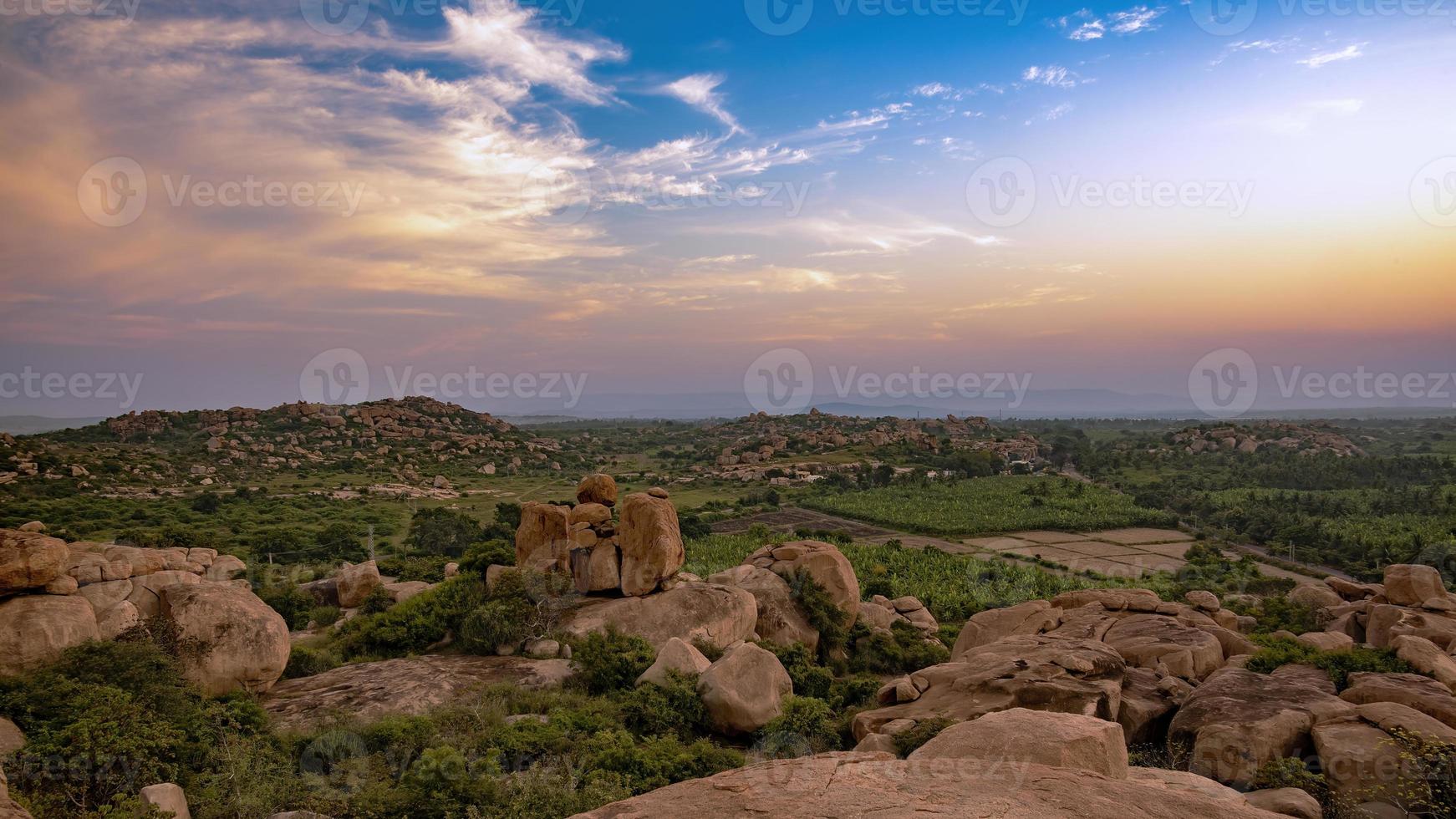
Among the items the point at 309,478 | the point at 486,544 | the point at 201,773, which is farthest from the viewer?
the point at 309,478

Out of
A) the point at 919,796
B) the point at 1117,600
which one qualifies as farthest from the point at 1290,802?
the point at 1117,600

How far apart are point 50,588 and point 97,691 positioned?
152 inches

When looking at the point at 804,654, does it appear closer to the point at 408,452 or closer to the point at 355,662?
the point at 355,662

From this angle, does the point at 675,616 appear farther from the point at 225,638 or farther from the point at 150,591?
the point at 150,591

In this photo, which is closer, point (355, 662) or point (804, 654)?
point (355, 662)

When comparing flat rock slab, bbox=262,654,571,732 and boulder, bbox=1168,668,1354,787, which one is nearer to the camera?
boulder, bbox=1168,668,1354,787

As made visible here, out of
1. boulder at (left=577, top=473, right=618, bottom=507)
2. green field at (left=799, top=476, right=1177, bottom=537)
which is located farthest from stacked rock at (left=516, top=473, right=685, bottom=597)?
green field at (left=799, top=476, right=1177, bottom=537)

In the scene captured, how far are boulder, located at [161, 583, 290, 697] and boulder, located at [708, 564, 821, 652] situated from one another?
14.9m

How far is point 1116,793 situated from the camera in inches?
339

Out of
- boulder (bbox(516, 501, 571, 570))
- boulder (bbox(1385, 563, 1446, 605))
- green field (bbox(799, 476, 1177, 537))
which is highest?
boulder (bbox(516, 501, 571, 570))

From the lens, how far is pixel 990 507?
85000mm

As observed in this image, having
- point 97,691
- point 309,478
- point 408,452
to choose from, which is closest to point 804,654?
point 97,691

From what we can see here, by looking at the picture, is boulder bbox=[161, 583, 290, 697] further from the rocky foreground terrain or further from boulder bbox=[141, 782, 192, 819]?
boulder bbox=[141, 782, 192, 819]

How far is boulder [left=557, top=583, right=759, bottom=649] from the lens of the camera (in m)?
23.3
